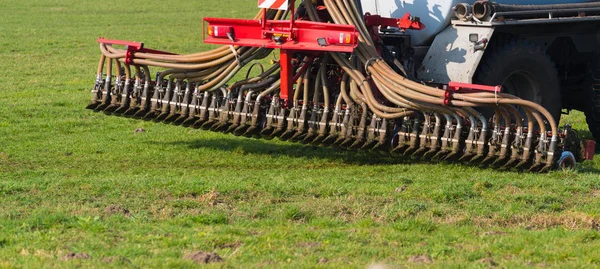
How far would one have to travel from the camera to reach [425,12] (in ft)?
35.7

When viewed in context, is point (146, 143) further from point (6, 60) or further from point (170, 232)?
point (6, 60)

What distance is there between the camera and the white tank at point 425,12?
1067 cm

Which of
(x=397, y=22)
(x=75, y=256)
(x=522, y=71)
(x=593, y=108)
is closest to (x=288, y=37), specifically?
(x=397, y=22)

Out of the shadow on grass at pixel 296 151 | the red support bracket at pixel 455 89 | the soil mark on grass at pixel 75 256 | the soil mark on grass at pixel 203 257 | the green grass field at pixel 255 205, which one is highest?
the red support bracket at pixel 455 89

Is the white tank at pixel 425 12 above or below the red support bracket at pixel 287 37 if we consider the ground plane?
above

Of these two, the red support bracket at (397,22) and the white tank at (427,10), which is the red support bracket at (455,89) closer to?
the red support bracket at (397,22)

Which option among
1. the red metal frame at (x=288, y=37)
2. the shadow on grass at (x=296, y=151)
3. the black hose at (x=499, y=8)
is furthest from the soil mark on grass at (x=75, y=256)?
the black hose at (x=499, y=8)

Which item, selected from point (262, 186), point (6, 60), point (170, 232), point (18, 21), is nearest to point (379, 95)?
point (262, 186)

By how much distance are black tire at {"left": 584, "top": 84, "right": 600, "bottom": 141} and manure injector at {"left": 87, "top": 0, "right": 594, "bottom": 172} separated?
52.7 inches

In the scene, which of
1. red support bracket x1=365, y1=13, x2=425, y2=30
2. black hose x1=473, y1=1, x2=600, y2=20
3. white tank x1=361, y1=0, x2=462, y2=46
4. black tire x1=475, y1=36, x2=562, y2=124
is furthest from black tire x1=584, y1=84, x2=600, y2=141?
red support bracket x1=365, y1=13, x2=425, y2=30

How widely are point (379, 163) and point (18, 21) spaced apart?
2166 cm

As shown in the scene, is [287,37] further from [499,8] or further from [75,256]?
[75,256]

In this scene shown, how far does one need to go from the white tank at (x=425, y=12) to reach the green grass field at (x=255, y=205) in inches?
53.5

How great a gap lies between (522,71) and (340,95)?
1.92 metres
